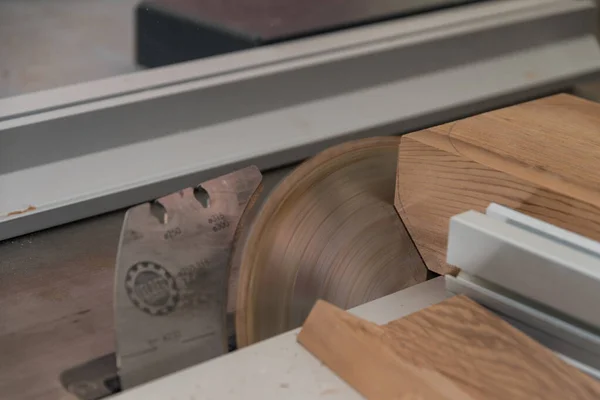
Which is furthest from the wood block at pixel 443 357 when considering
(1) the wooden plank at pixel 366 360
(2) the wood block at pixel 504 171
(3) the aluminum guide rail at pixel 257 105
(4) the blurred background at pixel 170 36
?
(4) the blurred background at pixel 170 36

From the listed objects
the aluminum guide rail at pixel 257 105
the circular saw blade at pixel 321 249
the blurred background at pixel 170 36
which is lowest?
the circular saw blade at pixel 321 249

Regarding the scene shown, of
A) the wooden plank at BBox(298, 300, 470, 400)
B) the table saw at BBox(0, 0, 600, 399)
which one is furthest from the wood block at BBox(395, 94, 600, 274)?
the wooden plank at BBox(298, 300, 470, 400)

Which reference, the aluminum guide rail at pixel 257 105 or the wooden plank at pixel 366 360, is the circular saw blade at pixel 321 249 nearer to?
the wooden plank at pixel 366 360

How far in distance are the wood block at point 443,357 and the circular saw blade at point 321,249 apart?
0.12m

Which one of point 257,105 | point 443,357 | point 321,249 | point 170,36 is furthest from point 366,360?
point 170,36

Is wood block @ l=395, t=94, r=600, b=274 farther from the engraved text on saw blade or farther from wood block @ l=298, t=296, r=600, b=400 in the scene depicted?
the engraved text on saw blade

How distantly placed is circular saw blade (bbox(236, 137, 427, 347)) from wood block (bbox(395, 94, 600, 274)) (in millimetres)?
33

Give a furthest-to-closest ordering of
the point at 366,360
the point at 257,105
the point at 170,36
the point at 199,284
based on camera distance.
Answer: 1. the point at 170,36
2. the point at 257,105
3. the point at 199,284
4. the point at 366,360

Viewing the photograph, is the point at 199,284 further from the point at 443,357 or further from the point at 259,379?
the point at 443,357

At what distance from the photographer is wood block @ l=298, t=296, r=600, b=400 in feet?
1.61

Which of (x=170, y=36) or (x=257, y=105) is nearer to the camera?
(x=257, y=105)

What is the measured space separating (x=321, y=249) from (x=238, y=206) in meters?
0.10

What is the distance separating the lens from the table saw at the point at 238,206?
2.11ft

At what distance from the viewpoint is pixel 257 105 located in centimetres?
103
